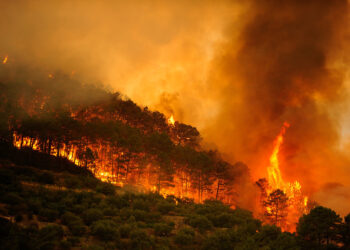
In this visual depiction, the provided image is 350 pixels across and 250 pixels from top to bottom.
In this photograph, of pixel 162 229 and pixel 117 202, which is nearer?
pixel 162 229

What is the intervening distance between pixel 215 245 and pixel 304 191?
67332 mm

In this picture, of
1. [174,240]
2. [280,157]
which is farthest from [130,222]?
[280,157]

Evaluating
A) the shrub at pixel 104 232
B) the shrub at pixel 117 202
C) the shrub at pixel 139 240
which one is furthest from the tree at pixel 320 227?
the shrub at pixel 117 202

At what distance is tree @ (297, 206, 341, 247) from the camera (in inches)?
1416

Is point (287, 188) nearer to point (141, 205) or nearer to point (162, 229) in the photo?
point (141, 205)

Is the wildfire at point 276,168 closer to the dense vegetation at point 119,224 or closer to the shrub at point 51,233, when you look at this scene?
the dense vegetation at point 119,224

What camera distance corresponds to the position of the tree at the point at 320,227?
3597 centimetres

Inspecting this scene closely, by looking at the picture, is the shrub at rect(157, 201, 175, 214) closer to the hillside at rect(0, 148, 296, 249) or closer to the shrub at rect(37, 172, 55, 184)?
the hillside at rect(0, 148, 296, 249)

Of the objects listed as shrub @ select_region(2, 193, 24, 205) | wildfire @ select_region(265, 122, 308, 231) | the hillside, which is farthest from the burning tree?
shrub @ select_region(2, 193, 24, 205)

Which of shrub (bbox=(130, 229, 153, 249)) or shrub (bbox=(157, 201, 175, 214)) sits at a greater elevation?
shrub (bbox=(157, 201, 175, 214))

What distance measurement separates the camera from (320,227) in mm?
36406

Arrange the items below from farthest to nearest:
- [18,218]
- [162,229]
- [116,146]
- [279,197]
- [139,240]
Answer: [116,146] → [279,197] → [162,229] → [139,240] → [18,218]

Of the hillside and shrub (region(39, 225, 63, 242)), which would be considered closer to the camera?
shrub (region(39, 225, 63, 242))

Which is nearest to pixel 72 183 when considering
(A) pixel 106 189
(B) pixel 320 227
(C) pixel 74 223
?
(A) pixel 106 189
